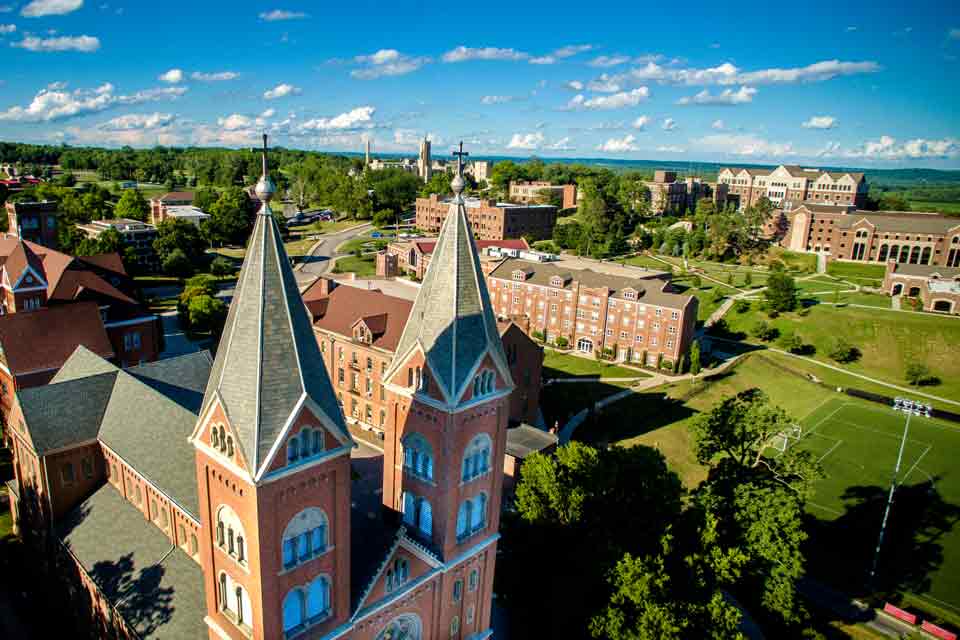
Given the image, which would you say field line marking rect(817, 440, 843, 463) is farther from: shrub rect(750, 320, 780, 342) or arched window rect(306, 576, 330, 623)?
arched window rect(306, 576, 330, 623)

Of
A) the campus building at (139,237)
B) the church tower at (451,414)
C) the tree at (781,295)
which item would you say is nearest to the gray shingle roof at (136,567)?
the church tower at (451,414)

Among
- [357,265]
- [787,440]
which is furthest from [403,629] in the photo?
[357,265]

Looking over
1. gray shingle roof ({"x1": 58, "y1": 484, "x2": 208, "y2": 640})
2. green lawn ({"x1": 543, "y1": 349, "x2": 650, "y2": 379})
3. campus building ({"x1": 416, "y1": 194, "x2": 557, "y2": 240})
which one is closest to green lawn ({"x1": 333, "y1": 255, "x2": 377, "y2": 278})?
campus building ({"x1": 416, "y1": 194, "x2": 557, "y2": 240})

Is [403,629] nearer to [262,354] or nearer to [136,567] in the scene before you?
[136,567]

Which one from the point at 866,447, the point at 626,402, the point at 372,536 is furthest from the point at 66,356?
the point at 866,447

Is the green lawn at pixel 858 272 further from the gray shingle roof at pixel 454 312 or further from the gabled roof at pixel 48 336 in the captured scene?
the gabled roof at pixel 48 336
